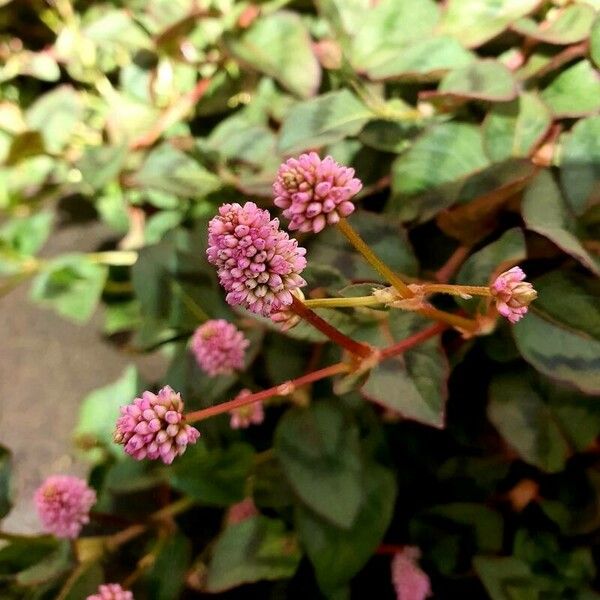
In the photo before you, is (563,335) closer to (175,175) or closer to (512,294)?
(512,294)

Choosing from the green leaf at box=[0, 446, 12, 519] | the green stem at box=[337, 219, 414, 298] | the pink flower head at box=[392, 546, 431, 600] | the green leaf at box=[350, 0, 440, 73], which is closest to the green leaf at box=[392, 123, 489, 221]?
the green leaf at box=[350, 0, 440, 73]

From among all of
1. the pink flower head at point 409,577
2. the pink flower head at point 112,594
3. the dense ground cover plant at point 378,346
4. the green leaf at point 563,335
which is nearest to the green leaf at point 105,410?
the dense ground cover plant at point 378,346

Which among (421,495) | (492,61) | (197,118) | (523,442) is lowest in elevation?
(421,495)

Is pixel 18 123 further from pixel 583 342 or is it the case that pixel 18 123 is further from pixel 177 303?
pixel 583 342

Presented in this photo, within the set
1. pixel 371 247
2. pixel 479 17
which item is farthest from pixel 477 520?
pixel 479 17

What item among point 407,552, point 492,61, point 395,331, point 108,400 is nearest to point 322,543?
point 407,552

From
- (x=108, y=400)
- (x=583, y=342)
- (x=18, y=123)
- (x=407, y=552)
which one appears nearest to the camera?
(x=583, y=342)
